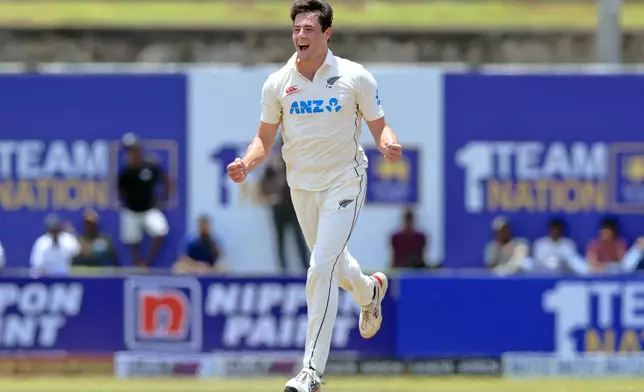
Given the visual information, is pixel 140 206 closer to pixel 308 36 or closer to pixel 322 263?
pixel 322 263

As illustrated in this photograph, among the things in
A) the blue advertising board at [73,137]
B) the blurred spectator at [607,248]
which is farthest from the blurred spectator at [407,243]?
the blue advertising board at [73,137]

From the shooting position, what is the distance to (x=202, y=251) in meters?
18.8

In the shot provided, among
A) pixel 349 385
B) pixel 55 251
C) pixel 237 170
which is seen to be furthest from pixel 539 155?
pixel 237 170

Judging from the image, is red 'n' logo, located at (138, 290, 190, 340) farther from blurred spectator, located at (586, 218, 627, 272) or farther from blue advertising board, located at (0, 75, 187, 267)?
blurred spectator, located at (586, 218, 627, 272)

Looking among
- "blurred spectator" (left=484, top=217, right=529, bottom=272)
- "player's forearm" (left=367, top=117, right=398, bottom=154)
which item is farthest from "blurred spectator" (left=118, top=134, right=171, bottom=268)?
"player's forearm" (left=367, top=117, right=398, bottom=154)

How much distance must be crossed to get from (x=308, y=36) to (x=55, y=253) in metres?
9.95

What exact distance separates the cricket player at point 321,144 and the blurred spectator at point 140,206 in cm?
1004

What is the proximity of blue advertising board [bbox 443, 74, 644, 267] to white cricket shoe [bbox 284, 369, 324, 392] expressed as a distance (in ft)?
34.4

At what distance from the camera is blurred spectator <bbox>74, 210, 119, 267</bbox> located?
61.1ft

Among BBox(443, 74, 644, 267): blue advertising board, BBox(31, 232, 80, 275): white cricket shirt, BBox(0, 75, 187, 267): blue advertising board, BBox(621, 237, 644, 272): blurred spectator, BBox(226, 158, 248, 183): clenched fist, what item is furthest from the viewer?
BBox(0, 75, 187, 267): blue advertising board

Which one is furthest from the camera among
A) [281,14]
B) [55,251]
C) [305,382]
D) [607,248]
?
[281,14]

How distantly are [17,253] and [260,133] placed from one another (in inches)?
422

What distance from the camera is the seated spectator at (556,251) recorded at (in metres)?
18.6

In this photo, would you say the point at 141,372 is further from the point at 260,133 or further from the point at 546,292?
the point at 260,133
